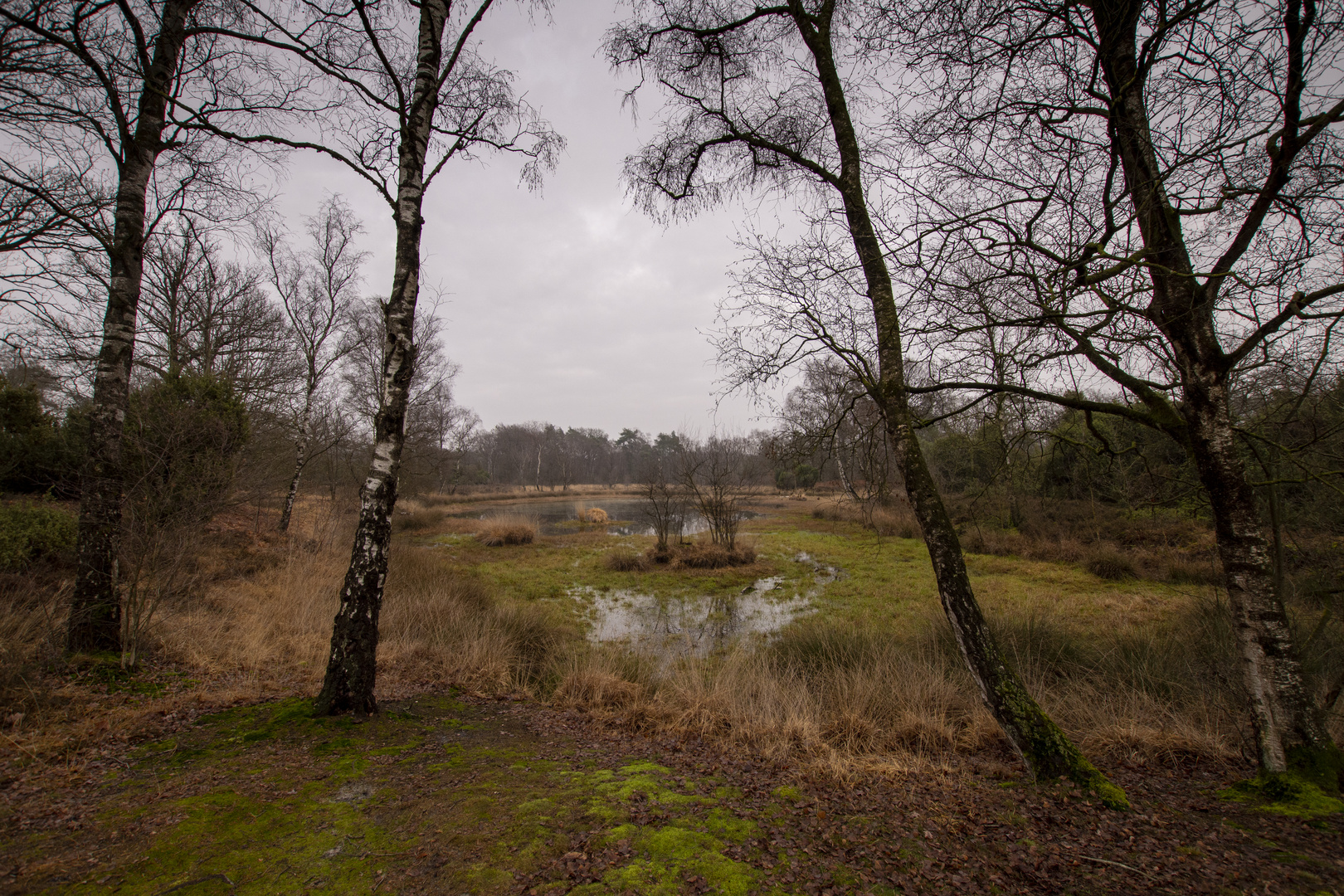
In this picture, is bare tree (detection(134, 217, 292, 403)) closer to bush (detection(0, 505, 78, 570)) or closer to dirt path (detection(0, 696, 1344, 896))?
bush (detection(0, 505, 78, 570))

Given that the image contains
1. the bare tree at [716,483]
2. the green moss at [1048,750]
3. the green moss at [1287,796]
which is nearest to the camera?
the green moss at [1287,796]

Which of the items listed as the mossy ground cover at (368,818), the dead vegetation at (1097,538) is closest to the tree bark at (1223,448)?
the mossy ground cover at (368,818)

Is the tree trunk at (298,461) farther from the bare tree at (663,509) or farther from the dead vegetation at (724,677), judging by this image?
the bare tree at (663,509)

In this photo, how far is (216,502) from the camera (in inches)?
216

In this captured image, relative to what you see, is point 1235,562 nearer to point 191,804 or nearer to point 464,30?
point 191,804

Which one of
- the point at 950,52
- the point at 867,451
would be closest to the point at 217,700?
the point at 867,451

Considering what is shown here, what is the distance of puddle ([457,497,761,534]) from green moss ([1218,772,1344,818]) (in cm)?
1664

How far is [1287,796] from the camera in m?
2.62

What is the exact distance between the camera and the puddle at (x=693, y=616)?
25.3 ft

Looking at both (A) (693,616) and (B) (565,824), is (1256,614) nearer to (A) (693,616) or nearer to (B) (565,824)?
(B) (565,824)

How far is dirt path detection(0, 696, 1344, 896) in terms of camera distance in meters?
1.98

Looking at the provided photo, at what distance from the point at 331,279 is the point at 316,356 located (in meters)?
2.28

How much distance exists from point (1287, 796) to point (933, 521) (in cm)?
215

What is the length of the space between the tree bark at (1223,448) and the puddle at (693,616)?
5135mm
